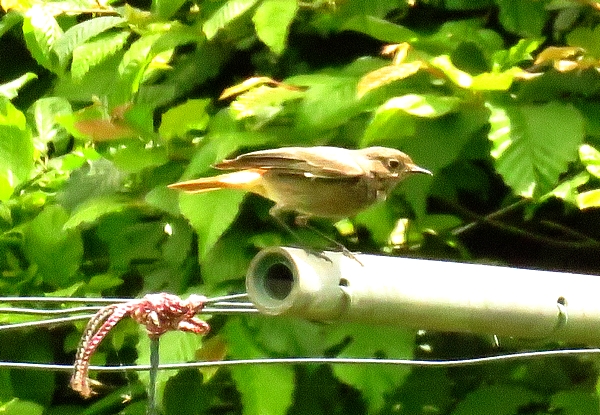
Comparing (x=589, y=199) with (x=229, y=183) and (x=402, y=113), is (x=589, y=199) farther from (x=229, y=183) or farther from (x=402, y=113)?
(x=229, y=183)

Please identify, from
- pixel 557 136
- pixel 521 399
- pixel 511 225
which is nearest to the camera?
pixel 557 136

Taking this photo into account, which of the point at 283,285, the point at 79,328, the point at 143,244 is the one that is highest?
the point at 283,285

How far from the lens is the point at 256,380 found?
2857 millimetres

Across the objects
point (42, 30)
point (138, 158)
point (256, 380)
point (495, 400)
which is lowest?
point (495, 400)

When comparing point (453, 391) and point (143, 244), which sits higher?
point (143, 244)

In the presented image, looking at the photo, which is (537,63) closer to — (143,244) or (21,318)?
(143,244)

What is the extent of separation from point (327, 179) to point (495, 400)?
26.8 inches

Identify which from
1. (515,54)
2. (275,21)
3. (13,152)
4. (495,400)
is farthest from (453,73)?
(13,152)

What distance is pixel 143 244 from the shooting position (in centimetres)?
315

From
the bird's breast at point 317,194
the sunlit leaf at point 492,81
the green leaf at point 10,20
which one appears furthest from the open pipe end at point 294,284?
the green leaf at point 10,20

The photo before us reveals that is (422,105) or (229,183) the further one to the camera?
(229,183)

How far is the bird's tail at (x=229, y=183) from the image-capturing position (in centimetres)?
283

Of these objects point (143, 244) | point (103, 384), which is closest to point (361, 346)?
point (143, 244)

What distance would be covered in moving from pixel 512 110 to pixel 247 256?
722 millimetres
